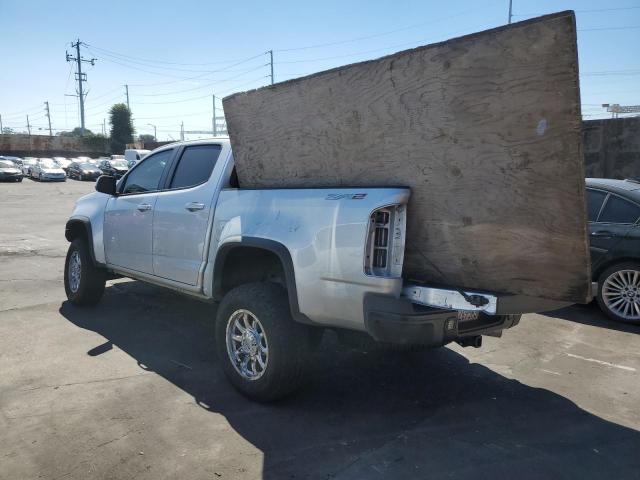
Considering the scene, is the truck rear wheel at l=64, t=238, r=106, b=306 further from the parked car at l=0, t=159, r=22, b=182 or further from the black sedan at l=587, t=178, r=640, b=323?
the parked car at l=0, t=159, r=22, b=182

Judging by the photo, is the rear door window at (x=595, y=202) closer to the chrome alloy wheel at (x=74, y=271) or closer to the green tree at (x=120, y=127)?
the chrome alloy wheel at (x=74, y=271)

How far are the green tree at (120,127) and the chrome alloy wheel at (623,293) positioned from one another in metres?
64.7

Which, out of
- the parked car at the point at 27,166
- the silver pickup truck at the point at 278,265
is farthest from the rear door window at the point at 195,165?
the parked car at the point at 27,166

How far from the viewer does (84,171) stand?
4044 cm

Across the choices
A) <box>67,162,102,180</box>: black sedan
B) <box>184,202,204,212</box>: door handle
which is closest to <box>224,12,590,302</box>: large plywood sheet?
<box>184,202,204,212</box>: door handle

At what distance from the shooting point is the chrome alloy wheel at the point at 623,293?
19.1 ft

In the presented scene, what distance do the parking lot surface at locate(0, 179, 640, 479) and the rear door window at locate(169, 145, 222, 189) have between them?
159 centimetres

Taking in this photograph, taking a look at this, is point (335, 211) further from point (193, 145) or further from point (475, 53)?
point (193, 145)

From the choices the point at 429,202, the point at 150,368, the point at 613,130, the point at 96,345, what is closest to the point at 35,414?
the point at 150,368

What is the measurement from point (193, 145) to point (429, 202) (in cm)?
273

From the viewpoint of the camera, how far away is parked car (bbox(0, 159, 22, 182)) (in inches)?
1361

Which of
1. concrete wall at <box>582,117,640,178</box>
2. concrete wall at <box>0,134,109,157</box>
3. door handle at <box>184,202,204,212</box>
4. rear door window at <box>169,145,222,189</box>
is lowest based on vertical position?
door handle at <box>184,202,204,212</box>

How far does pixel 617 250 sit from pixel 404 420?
3.92 metres

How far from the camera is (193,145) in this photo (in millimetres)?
4977
